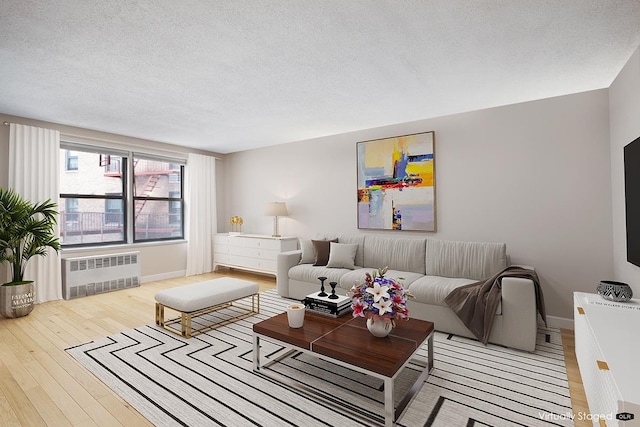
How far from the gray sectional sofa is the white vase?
3.30 feet

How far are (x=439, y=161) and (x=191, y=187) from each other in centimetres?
452

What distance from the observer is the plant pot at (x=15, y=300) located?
361 cm

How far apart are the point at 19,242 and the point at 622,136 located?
255 inches

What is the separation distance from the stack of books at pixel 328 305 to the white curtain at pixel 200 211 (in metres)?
4.06

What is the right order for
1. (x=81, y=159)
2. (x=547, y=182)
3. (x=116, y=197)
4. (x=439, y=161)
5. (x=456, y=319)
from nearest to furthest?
(x=456, y=319), (x=547, y=182), (x=439, y=161), (x=81, y=159), (x=116, y=197)

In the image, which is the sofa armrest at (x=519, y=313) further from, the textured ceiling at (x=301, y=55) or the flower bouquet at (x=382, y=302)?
the textured ceiling at (x=301, y=55)

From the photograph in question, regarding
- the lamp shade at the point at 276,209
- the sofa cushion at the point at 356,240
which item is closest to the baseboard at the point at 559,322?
the sofa cushion at the point at 356,240

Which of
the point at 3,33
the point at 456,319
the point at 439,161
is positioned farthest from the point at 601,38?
the point at 3,33

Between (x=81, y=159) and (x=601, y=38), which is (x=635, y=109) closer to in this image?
(x=601, y=38)

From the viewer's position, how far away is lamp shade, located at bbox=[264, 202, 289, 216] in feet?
18.0

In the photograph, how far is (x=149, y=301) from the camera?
4344 millimetres

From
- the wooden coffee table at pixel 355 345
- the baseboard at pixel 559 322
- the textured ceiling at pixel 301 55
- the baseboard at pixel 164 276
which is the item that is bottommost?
the baseboard at pixel 559 322

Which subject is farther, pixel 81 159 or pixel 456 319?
pixel 81 159

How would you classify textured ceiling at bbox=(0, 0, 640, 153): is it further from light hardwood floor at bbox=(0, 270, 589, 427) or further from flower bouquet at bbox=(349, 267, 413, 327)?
light hardwood floor at bbox=(0, 270, 589, 427)
